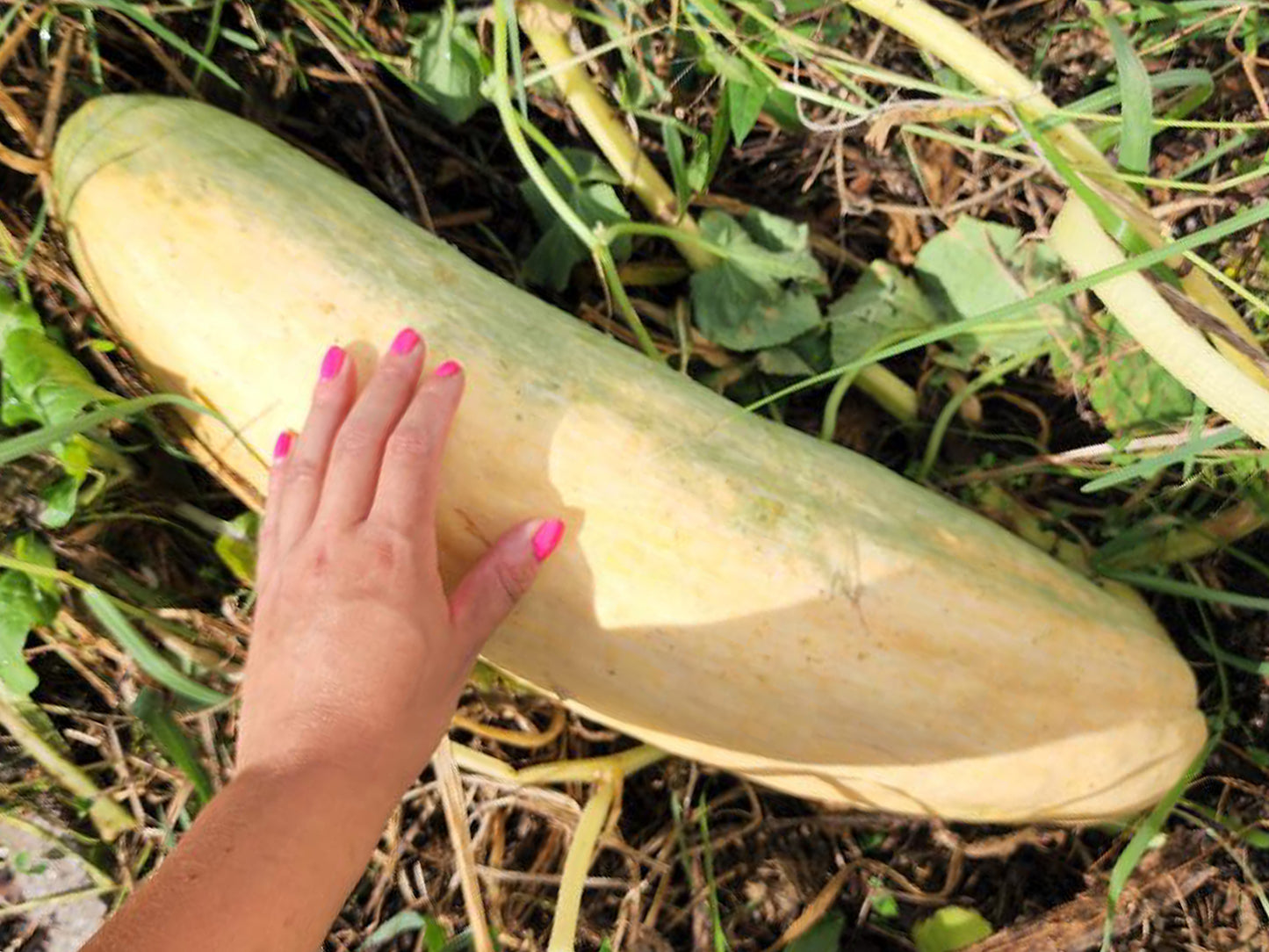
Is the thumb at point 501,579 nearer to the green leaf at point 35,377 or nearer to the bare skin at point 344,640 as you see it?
the bare skin at point 344,640

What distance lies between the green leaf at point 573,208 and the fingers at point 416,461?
0.47 metres

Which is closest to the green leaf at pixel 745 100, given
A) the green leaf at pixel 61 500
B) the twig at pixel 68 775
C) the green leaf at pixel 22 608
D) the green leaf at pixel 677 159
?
the green leaf at pixel 677 159

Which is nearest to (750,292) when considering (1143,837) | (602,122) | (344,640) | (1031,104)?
(602,122)

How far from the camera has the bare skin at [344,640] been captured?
39.5 inches

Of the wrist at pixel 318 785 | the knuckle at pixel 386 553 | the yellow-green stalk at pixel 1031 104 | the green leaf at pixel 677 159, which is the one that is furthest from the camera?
the green leaf at pixel 677 159

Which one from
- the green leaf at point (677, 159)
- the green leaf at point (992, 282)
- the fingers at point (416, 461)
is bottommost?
the green leaf at point (992, 282)

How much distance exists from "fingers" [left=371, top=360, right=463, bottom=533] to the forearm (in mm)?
273

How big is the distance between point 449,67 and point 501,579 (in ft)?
2.59

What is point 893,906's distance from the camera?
1.59 meters

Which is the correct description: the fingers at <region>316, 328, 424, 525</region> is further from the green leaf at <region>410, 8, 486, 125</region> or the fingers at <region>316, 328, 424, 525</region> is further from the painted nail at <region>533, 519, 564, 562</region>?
the green leaf at <region>410, 8, 486, 125</region>

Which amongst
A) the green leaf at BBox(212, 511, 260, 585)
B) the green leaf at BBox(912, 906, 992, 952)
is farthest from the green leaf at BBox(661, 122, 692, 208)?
the green leaf at BBox(912, 906, 992, 952)

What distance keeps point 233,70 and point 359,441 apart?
76 cm

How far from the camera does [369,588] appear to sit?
1127 mm

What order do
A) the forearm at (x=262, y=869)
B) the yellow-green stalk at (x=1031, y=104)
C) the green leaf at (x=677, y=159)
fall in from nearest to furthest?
the forearm at (x=262, y=869) < the yellow-green stalk at (x=1031, y=104) < the green leaf at (x=677, y=159)
